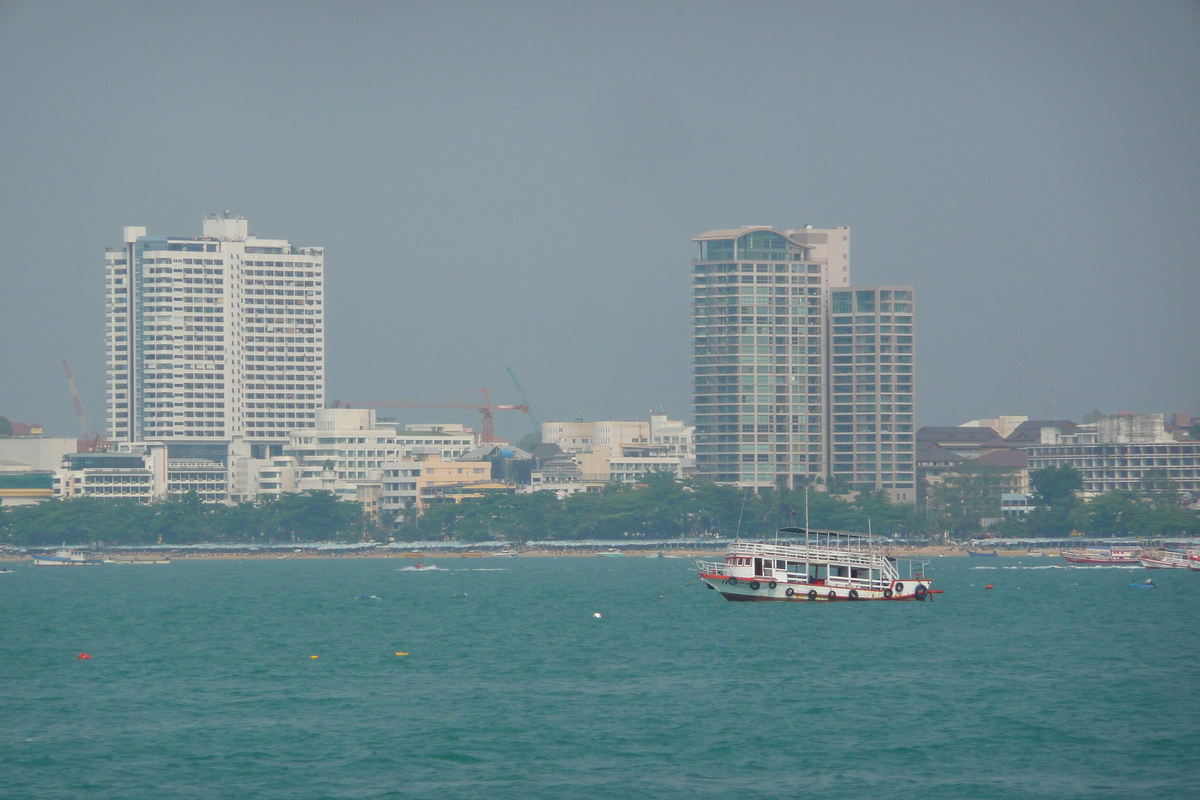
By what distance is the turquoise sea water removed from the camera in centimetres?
4631

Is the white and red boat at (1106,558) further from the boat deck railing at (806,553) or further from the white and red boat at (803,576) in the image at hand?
the boat deck railing at (806,553)

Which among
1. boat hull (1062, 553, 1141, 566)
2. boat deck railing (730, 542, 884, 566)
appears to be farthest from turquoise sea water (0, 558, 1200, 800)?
boat hull (1062, 553, 1141, 566)

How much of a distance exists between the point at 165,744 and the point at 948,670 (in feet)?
108

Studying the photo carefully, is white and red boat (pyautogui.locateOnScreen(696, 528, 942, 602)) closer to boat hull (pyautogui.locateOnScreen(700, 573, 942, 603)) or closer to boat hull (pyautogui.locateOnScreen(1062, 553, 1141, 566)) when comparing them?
boat hull (pyautogui.locateOnScreen(700, 573, 942, 603))

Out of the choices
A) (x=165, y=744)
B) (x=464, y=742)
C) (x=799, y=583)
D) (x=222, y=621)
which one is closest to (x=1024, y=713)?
(x=464, y=742)

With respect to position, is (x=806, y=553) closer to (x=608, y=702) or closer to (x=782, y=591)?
(x=782, y=591)

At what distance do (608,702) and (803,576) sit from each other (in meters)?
42.6

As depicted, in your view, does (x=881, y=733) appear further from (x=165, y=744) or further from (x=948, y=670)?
(x=165, y=744)

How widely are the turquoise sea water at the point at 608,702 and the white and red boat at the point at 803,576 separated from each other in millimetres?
1426

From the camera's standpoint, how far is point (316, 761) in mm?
48562

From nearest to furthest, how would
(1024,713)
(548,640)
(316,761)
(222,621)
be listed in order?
(316,761) < (1024,713) < (548,640) < (222,621)

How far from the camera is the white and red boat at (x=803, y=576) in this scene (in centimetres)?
9894

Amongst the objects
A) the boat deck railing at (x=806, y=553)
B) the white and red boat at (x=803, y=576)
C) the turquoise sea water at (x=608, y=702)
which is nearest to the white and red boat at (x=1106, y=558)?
the turquoise sea water at (x=608, y=702)

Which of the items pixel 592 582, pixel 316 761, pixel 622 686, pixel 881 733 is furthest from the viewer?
pixel 592 582
